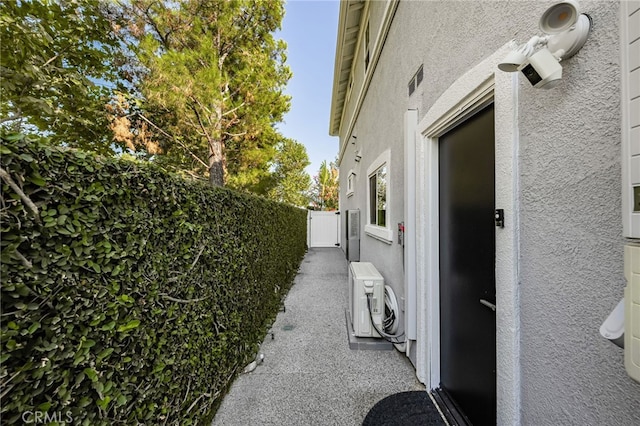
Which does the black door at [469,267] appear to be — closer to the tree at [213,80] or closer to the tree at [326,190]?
the tree at [213,80]

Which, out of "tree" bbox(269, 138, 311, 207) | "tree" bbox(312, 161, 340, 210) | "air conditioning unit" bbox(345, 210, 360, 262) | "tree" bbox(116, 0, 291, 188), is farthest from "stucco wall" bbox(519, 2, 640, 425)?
"tree" bbox(312, 161, 340, 210)

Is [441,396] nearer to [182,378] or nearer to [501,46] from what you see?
[182,378]

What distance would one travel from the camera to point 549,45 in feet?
4.15

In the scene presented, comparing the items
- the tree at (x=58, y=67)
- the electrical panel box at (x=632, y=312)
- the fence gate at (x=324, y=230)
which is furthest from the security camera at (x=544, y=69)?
the fence gate at (x=324, y=230)

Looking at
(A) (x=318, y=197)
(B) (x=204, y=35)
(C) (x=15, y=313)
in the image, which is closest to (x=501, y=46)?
(C) (x=15, y=313)

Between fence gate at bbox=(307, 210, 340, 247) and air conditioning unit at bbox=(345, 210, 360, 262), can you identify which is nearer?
air conditioning unit at bbox=(345, 210, 360, 262)

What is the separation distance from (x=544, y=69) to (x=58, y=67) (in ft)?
31.8

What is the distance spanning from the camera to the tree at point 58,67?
4.73 m

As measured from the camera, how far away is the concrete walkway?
97.2 inches

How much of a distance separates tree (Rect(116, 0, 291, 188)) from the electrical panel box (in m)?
8.28

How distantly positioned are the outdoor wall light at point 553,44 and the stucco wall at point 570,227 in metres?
0.05

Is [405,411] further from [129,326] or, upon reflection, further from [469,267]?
[129,326]

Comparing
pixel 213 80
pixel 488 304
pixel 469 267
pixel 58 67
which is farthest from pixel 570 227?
pixel 58 67

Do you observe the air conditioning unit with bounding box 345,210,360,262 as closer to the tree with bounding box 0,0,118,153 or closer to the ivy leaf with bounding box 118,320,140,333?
the ivy leaf with bounding box 118,320,140,333
